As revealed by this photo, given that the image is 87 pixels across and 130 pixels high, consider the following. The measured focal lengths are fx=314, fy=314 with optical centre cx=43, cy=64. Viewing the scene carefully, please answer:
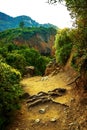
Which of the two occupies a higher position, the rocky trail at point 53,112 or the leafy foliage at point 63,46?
the leafy foliage at point 63,46

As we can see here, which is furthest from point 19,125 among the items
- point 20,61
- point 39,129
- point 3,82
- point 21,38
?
point 21,38

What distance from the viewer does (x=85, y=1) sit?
15906mm

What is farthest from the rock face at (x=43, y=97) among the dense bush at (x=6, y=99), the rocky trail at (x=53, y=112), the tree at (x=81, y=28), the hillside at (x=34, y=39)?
the hillside at (x=34, y=39)

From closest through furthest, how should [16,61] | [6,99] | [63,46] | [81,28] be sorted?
[81,28]
[6,99]
[63,46]
[16,61]

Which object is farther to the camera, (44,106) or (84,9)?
(44,106)

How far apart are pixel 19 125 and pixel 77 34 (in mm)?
6442

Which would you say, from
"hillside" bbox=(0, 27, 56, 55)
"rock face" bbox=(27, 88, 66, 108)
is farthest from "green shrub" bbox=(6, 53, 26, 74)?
"hillside" bbox=(0, 27, 56, 55)

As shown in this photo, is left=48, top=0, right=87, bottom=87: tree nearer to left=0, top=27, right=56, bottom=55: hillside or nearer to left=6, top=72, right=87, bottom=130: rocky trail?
left=6, top=72, right=87, bottom=130: rocky trail

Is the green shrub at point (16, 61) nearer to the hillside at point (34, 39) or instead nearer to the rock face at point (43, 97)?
the rock face at point (43, 97)

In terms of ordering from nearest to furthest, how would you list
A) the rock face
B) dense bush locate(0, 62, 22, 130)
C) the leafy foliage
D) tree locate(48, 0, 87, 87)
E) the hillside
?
tree locate(48, 0, 87, 87) → dense bush locate(0, 62, 22, 130) → the rock face → the leafy foliage → the hillside

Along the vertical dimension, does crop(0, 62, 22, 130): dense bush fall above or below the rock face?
above

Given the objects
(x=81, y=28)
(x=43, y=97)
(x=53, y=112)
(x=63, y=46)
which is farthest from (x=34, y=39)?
(x=81, y=28)

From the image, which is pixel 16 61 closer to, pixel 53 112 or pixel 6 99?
pixel 53 112

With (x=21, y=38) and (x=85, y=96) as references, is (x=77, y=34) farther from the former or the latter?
(x=21, y=38)
